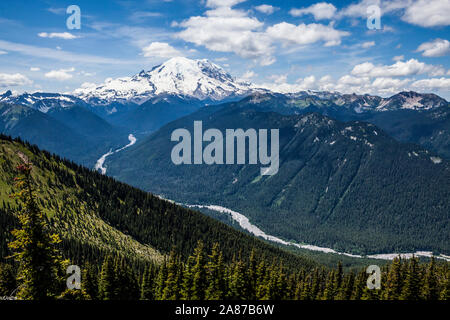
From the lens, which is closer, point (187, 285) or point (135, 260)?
point (187, 285)

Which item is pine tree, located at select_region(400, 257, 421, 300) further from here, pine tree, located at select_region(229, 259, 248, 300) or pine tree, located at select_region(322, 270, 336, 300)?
pine tree, located at select_region(229, 259, 248, 300)

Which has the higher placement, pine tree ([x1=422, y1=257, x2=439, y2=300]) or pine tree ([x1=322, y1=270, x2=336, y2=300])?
pine tree ([x1=422, y1=257, x2=439, y2=300])

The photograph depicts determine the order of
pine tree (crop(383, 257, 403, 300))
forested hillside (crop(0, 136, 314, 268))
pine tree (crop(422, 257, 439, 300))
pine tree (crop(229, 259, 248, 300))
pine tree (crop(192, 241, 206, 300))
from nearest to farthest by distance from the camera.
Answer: pine tree (crop(192, 241, 206, 300)) → pine tree (crop(229, 259, 248, 300)) → pine tree (crop(422, 257, 439, 300)) → pine tree (crop(383, 257, 403, 300)) → forested hillside (crop(0, 136, 314, 268))

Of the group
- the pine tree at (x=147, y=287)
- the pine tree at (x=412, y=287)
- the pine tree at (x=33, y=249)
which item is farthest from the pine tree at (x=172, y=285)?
the pine tree at (x=412, y=287)

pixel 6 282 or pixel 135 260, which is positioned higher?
pixel 6 282

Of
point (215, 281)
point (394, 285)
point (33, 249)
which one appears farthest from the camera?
point (394, 285)

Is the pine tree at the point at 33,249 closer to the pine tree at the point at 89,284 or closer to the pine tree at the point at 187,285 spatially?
the pine tree at the point at 187,285

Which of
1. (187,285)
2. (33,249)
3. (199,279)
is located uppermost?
(33,249)

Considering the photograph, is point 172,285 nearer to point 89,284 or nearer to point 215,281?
point 215,281

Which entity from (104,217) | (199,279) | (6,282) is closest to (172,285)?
(199,279)

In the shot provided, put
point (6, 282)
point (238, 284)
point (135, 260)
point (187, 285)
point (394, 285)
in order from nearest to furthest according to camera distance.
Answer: point (187, 285)
point (238, 284)
point (6, 282)
point (394, 285)
point (135, 260)

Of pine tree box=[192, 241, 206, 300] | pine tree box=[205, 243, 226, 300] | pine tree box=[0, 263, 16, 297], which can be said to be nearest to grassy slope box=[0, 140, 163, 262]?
pine tree box=[0, 263, 16, 297]
